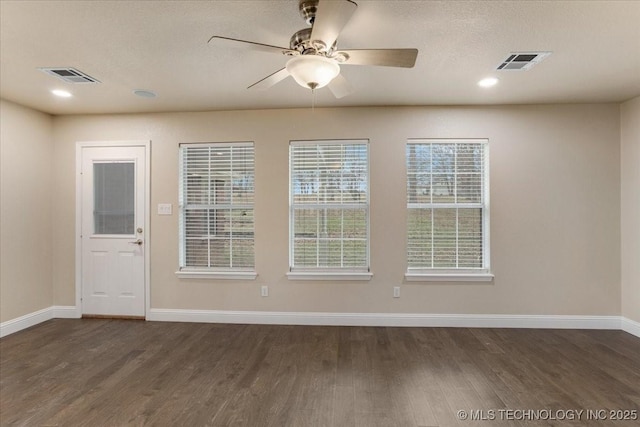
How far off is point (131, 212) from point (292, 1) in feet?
10.9

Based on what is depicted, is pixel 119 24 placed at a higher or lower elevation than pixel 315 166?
higher

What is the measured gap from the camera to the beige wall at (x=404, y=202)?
3598mm

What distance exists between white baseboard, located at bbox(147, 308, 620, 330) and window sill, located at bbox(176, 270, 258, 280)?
0.41 m

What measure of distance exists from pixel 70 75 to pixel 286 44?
2.05 m

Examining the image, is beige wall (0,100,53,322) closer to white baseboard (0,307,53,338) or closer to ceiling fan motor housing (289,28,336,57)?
white baseboard (0,307,53,338)

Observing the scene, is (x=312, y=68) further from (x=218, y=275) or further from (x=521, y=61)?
(x=218, y=275)

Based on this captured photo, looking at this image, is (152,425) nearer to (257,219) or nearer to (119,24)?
(257,219)

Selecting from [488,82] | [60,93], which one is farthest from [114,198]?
[488,82]

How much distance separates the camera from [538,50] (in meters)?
2.38

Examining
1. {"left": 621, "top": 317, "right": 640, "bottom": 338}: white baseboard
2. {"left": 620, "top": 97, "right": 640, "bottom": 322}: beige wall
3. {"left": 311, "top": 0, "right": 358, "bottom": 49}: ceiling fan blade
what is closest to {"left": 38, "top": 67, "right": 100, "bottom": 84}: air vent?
{"left": 311, "top": 0, "right": 358, "bottom": 49}: ceiling fan blade

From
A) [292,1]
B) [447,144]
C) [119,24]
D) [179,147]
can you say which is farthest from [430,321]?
[119,24]

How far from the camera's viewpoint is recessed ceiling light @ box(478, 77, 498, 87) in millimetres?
2943

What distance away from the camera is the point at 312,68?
1.76 meters

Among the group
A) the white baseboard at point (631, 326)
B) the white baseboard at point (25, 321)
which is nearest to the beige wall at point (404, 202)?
the white baseboard at point (631, 326)
